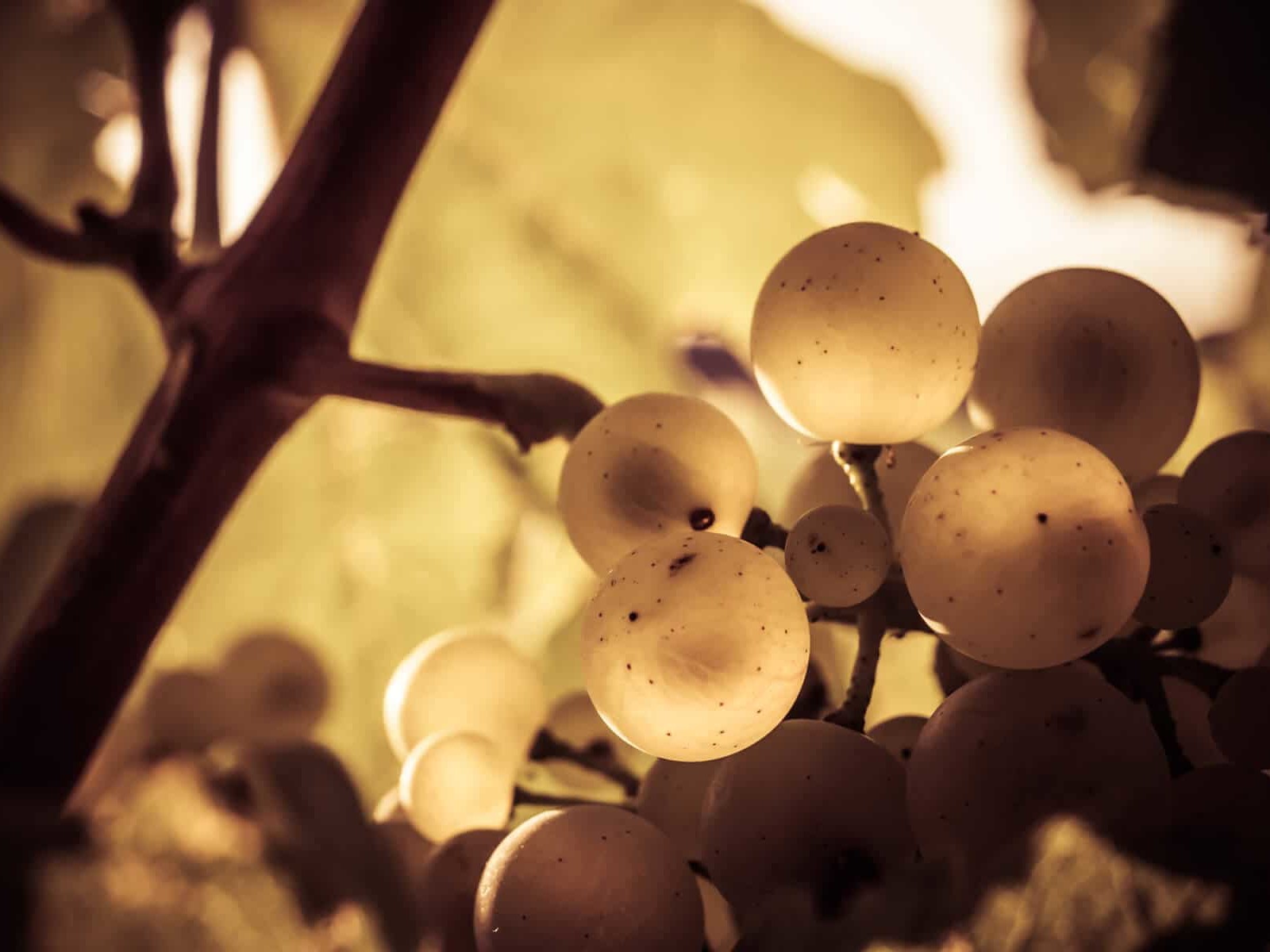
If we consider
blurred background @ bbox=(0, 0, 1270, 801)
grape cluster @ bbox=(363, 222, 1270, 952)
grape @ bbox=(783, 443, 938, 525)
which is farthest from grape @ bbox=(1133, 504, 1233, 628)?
blurred background @ bbox=(0, 0, 1270, 801)

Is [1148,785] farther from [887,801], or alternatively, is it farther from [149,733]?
[149,733]

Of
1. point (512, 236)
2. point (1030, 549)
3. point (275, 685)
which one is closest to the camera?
point (1030, 549)

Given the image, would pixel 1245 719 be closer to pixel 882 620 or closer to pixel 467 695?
pixel 882 620

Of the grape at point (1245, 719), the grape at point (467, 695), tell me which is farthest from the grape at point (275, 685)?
the grape at point (1245, 719)

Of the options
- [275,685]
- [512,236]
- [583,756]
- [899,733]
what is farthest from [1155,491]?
[512,236]

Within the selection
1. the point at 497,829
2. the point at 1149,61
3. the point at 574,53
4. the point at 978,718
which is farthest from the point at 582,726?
the point at 574,53
